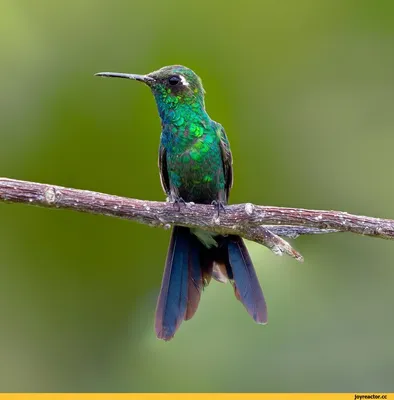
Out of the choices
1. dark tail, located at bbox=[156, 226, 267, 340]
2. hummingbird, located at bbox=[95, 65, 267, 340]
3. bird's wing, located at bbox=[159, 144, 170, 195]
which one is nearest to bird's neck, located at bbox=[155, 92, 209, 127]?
hummingbird, located at bbox=[95, 65, 267, 340]

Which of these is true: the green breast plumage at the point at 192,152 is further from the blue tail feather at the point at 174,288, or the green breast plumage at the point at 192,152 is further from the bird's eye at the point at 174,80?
the blue tail feather at the point at 174,288

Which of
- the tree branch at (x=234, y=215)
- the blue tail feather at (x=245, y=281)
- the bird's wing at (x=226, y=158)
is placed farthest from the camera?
the bird's wing at (x=226, y=158)

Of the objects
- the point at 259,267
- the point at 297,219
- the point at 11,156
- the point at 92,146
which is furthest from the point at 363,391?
the point at 11,156

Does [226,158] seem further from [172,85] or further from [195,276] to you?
[195,276]

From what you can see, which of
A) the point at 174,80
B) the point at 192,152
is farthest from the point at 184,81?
the point at 192,152

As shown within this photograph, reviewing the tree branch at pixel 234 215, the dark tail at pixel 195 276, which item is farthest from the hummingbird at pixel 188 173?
the tree branch at pixel 234 215

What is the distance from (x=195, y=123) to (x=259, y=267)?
59 cm

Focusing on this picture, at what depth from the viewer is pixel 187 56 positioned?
86.4 inches

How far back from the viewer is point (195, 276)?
7.11 ft

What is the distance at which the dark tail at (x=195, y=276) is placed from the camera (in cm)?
201

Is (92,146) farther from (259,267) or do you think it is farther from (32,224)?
(259,267)

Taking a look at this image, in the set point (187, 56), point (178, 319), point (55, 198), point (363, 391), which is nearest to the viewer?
point (55, 198)

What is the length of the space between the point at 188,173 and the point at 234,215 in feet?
1.44

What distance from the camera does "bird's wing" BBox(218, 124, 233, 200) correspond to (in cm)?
211
